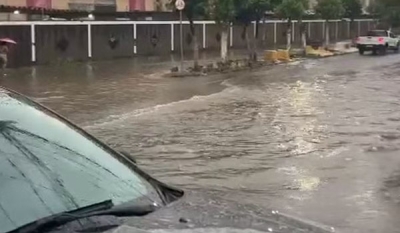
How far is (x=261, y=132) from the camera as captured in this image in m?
14.3

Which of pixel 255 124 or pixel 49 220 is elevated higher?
pixel 49 220

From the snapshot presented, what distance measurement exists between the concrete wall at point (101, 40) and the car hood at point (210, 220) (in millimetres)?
28301

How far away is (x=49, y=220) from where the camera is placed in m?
3.03

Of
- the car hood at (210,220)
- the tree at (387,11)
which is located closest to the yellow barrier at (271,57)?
the tree at (387,11)

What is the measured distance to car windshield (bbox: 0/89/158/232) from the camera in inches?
128

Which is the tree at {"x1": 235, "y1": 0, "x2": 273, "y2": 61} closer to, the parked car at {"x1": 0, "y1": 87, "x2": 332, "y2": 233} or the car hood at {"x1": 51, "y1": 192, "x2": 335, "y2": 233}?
the parked car at {"x1": 0, "y1": 87, "x2": 332, "y2": 233}

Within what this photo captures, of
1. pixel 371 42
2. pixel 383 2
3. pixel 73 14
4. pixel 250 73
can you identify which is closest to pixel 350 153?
pixel 250 73

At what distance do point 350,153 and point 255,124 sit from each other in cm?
370

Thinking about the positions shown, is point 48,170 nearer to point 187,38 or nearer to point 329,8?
point 187,38

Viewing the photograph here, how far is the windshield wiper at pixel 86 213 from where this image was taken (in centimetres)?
298

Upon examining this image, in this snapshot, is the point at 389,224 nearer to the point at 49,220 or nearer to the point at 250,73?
the point at 49,220

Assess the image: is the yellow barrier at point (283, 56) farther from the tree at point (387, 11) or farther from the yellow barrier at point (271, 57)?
the tree at point (387, 11)

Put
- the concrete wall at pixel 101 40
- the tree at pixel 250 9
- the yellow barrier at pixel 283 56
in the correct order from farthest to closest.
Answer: the yellow barrier at pixel 283 56 → the tree at pixel 250 9 → the concrete wall at pixel 101 40

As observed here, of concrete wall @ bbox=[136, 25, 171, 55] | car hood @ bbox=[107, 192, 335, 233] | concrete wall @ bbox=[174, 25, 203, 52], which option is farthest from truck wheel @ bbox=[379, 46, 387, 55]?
car hood @ bbox=[107, 192, 335, 233]
